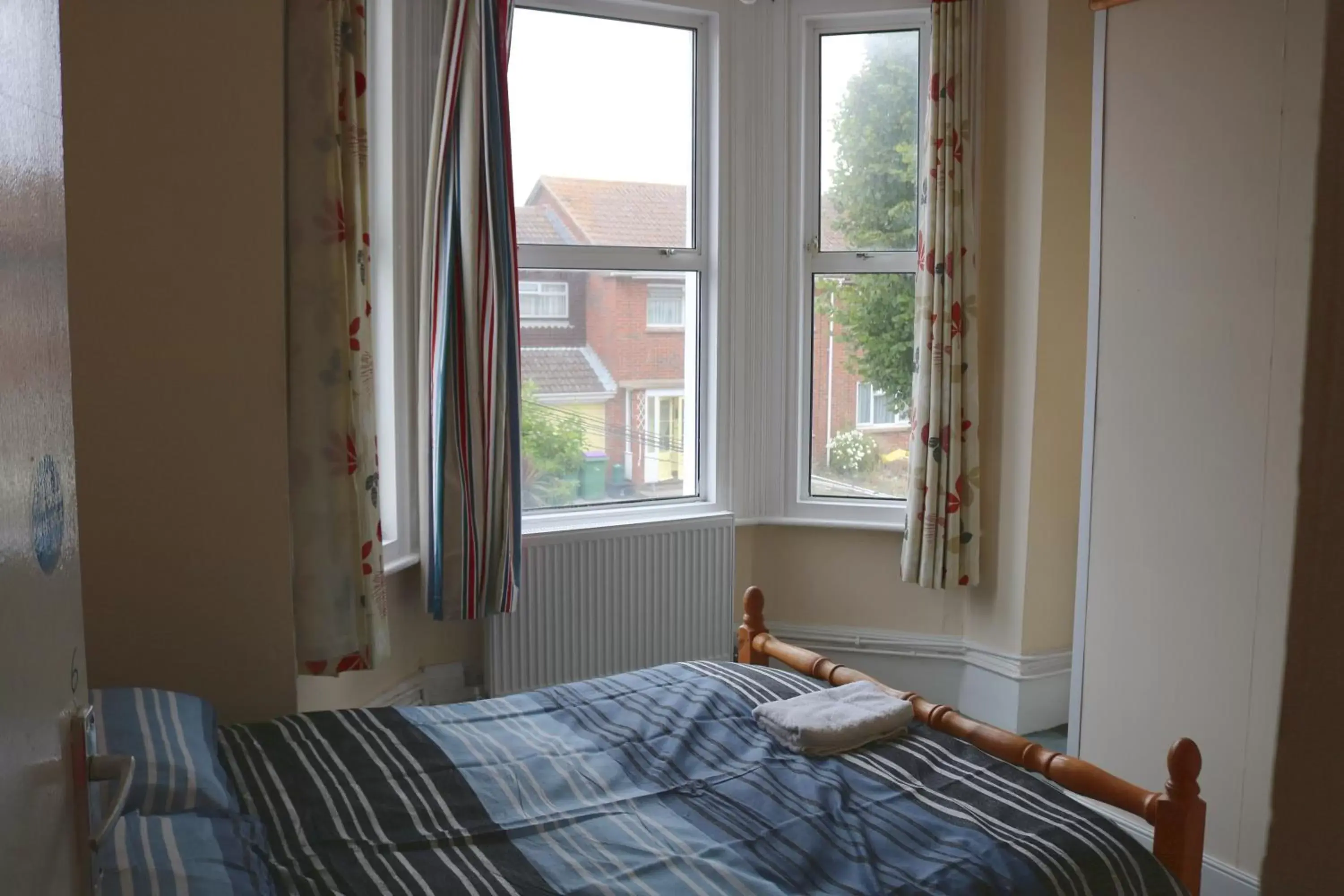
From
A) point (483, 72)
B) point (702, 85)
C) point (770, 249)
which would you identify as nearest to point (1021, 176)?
point (770, 249)

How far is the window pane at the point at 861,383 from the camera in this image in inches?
158

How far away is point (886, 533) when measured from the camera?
4.02 meters

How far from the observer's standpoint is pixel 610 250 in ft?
12.5

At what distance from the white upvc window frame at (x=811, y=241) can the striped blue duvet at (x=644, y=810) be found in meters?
1.67

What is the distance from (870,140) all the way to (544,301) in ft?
4.34

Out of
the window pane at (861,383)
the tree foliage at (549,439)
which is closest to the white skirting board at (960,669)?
the window pane at (861,383)

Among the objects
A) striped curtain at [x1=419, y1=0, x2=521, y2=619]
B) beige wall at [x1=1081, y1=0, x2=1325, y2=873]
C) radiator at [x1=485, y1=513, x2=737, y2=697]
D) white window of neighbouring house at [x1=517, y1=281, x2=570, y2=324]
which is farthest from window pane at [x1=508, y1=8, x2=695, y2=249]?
beige wall at [x1=1081, y1=0, x2=1325, y2=873]

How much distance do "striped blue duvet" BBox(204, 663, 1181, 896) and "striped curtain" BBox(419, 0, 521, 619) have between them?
34.0 inches

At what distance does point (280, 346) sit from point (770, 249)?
2.06 metres

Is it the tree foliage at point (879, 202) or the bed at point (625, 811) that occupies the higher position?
the tree foliage at point (879, 202)

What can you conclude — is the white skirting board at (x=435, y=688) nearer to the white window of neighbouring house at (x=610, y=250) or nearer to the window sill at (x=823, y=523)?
the white window of neighbouring house at (x=610, y=250)

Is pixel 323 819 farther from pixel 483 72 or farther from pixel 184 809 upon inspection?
pixel 483 72

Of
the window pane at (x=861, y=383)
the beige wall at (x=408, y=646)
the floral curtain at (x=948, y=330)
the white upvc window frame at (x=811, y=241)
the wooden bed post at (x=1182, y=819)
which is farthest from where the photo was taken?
the window pane at (x=861, y=383)

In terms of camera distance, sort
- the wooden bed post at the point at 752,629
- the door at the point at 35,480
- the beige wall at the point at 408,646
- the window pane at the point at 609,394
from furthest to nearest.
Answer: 1. the window pane at the point at 609,394
2. the beige wall at the point at 408,646
3. the wooden bed post at the point at 752,629
4. the door at the point at 35,480
